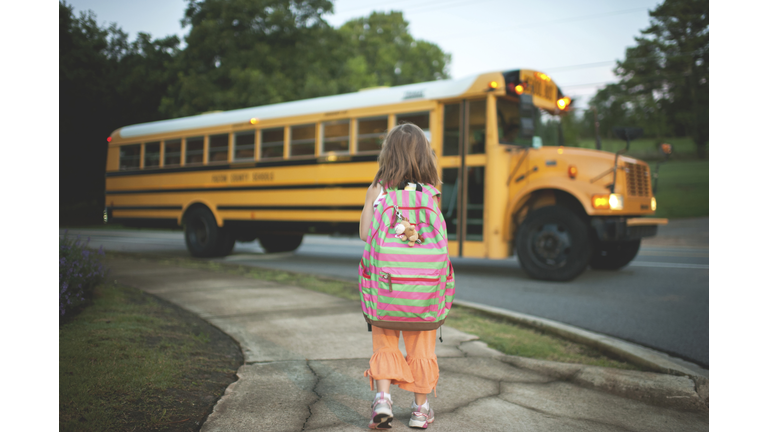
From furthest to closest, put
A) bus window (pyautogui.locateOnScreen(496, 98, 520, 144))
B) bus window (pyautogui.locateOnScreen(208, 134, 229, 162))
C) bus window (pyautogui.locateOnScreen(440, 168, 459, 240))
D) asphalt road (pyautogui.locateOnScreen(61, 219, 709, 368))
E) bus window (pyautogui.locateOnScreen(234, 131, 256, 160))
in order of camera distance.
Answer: bus window (pyautogui.locateOnScreen(208, 134, 229, 162)), bus window (pyautogui.locateOnScreen(234, 131, 256, 160)), bus window (pyautogui.locateOnScreen(440, 168, 459, 240)), bus window (pyautogui.locateOnScreen(496, 98, 520, 144)), asphalt road (pyautogui.locateOnScreen(61, 219, 709, 368))

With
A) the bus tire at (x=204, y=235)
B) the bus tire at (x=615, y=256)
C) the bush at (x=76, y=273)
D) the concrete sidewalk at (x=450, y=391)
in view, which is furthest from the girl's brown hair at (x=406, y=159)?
the bus tire at (x=204, y=235)

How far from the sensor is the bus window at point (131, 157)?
9.71 m

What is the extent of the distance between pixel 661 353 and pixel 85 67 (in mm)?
4548

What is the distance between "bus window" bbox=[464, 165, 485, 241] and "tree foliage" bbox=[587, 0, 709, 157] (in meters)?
2.27

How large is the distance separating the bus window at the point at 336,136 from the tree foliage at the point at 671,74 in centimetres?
385

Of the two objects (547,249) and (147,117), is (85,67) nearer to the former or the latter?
(147,117)

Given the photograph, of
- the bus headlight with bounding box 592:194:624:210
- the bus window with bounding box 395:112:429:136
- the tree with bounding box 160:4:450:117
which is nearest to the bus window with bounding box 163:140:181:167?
the tree with bounding box 160:4:450:117

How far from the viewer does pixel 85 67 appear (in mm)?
3893

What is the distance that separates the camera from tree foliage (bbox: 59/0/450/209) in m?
3.89

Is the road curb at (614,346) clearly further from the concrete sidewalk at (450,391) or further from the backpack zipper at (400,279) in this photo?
the backpack zipper at (400,279)

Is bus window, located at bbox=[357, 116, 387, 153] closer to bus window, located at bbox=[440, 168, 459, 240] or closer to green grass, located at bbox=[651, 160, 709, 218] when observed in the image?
bus window, located at bbox=[440, 168, 459, 240]

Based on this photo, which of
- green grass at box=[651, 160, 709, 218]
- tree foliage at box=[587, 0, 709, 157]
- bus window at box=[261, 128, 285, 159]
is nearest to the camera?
tree foliage at box=[587, 0, 709, 157]

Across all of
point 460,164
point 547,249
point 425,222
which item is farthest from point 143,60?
point 547,249

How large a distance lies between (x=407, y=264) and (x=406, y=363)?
503 mm
